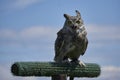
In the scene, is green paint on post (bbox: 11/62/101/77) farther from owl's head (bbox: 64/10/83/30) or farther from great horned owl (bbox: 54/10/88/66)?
owl's head (bbox: 64/10/83/30)

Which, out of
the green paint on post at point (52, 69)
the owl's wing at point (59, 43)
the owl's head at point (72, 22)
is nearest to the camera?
the green paint on post at point (52, 69)

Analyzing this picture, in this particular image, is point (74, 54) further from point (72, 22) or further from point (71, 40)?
point (72, 22)

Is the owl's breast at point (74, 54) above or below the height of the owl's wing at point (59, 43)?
below

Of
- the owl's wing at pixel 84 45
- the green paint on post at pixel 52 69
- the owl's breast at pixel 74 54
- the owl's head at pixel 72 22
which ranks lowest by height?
the green paint on post at pixel 52 69

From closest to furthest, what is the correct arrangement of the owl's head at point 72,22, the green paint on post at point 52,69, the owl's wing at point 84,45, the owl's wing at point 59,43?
the green paint on post at point 52,69 < the owl's head at point 72,22 < the owl's wing at point 59,43 < the owl's wing at point 84,45

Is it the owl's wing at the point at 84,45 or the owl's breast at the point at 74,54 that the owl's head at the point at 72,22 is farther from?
the owl's breast at the point at 74,54

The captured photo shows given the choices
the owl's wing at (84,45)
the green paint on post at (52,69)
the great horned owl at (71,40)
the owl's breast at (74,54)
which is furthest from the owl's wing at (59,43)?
the green paint on post at (52,69)

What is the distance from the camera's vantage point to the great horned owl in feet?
79.2

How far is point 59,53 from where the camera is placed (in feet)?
80.1

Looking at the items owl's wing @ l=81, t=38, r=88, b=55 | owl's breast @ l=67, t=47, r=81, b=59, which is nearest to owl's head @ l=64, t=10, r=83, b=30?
owl's wing @ l=81, t=38, r=88, b=55

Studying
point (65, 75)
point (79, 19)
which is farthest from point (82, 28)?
point (65, 75)

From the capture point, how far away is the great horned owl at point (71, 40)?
950 inches

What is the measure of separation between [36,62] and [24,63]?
44 centimetres

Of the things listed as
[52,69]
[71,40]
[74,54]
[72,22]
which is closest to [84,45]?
[74,54]
